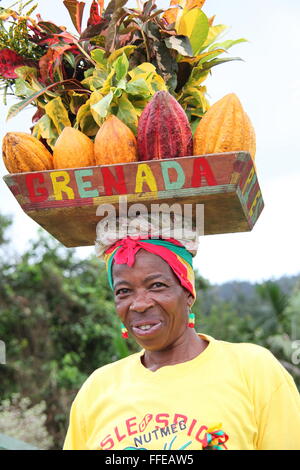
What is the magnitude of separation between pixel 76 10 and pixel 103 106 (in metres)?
0.61

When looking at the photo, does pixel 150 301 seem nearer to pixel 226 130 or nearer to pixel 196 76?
pixel 226 130

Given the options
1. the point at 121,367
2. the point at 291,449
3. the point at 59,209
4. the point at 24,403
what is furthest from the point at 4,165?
the point at 24,403

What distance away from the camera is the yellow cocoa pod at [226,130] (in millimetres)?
2180

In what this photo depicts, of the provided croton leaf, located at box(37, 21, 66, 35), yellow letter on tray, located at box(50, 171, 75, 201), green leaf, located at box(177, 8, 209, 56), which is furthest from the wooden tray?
croton leaf, located at box(37, 21, 66, 35)

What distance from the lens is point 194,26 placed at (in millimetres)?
2516

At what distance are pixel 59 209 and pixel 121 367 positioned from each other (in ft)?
2.42

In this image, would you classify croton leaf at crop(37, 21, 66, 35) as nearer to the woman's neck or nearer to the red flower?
the red flower

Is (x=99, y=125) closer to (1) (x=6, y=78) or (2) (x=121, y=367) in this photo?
(1) (x=6, y=78)

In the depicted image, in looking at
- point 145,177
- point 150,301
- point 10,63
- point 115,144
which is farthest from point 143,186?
point 10,63

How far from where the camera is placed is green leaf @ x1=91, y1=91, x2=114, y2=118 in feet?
7.66

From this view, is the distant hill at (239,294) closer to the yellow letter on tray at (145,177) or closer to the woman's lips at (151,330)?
the woman's lips at (151,330)

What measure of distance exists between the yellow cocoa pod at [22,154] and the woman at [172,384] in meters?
0.45

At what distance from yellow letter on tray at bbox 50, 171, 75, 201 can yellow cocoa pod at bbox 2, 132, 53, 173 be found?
0.30 feet

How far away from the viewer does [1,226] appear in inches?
470
